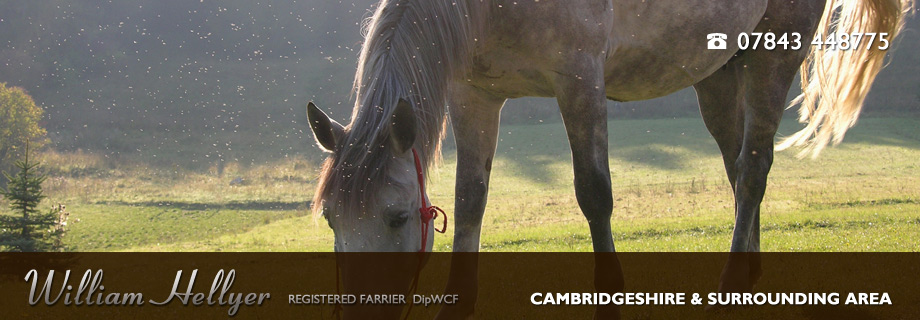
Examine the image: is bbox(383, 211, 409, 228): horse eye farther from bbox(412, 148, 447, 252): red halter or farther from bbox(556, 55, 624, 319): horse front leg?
bbox(556, 55, 624, 319): horse front leg

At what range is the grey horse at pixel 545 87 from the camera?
3.10 m

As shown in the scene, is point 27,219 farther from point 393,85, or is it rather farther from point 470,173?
point 393,85

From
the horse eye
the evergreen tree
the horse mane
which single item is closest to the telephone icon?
the horse mane

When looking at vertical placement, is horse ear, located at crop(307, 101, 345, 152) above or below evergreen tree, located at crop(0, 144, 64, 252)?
above

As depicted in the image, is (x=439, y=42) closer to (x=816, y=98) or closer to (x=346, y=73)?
(x=816, y=98)

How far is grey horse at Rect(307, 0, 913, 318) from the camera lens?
310 centimetres

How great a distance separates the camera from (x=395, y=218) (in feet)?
9.98

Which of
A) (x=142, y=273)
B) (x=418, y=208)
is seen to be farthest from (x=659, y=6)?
(x=142, y=273)

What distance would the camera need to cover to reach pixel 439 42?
3.69 m

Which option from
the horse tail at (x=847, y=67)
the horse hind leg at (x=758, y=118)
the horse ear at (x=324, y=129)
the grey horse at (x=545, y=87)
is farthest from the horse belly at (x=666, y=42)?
the horse ear at (x=324, y=129)

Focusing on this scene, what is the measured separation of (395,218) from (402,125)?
1.44 ft

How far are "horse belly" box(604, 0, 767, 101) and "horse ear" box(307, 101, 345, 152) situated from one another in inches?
85.2

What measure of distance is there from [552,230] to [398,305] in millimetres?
11635

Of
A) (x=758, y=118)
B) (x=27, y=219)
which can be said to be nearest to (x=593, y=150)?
(x=758, y=118)
